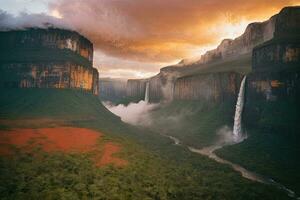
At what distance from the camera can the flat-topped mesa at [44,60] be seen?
78.9 m

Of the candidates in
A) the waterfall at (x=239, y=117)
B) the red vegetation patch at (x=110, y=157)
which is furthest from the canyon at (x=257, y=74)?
the red vegetation patch at (x=110, y=157)

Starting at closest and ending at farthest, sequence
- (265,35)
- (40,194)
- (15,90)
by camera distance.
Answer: (40,194), (15,90), (265,35)

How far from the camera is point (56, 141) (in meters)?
42.2

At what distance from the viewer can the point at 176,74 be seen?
161 metres

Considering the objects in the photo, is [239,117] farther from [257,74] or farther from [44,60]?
[44,60]

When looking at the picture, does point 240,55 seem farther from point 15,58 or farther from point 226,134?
point 15,58

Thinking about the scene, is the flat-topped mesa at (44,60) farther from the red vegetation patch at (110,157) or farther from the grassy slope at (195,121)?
the red vegetation patch at (110,157)

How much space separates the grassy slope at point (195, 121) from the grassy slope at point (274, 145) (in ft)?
38.2

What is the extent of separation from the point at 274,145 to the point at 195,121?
126 feet

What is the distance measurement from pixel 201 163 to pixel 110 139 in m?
18.1

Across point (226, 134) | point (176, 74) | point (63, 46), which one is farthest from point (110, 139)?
point (176, 74)

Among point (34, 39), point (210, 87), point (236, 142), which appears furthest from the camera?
point (210, 87)

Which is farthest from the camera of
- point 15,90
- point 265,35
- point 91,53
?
point 265,35

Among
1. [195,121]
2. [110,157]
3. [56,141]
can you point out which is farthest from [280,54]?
[56,141]
